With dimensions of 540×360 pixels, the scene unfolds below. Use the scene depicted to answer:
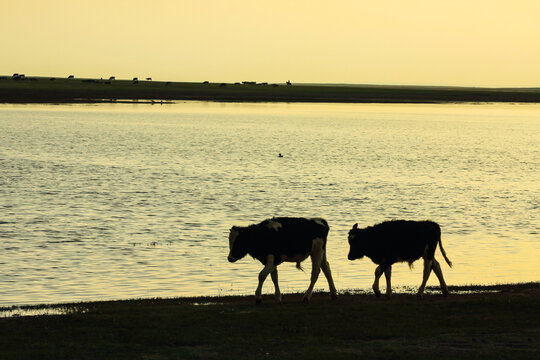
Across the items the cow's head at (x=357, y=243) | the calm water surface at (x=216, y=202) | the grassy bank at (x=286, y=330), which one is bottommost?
the calm water surface at (x=216, y=202)

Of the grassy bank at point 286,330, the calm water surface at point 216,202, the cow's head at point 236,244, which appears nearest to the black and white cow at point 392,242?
the grassy bank at point 286,330

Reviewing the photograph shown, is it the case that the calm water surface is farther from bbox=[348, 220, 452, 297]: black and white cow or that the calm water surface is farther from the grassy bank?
the grassy bank

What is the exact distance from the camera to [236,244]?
19.6 m

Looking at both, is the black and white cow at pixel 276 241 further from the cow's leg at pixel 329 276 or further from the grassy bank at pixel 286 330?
the grassy bank at pixel 286 330

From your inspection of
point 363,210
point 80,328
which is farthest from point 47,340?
point 363,210

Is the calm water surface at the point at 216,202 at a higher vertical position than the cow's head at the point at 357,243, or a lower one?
lower

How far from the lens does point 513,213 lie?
4309 cm

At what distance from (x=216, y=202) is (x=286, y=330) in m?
29.2

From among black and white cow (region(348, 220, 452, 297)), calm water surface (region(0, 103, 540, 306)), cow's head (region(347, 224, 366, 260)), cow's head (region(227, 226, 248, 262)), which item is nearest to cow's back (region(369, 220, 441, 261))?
black and white cow (region(348, 220, 452, 297))

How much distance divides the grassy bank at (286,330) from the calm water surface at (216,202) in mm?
4931

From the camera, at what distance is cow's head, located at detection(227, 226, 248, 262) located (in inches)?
770

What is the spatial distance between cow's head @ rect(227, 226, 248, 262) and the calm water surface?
398cm

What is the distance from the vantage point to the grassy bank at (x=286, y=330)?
14.7 metres

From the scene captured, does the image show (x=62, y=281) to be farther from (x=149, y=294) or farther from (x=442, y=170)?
(x=442, y=170)
